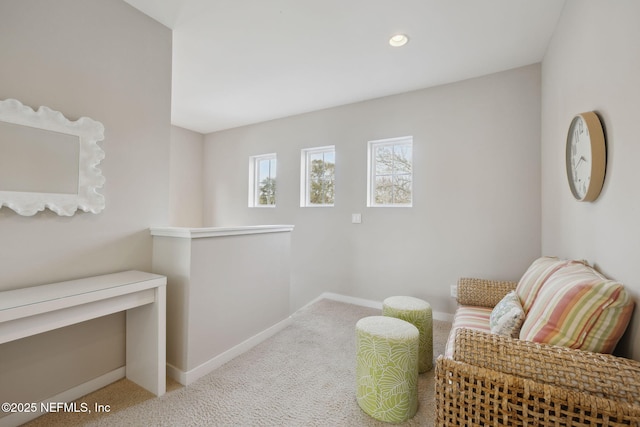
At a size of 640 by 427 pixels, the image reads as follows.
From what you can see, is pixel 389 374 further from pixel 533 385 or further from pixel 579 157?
pixel 579 157

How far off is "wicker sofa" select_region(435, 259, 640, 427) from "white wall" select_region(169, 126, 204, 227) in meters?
4.38

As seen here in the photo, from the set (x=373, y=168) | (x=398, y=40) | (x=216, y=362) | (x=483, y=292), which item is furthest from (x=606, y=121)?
(x=216, y=362)

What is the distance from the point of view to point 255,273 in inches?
91.1

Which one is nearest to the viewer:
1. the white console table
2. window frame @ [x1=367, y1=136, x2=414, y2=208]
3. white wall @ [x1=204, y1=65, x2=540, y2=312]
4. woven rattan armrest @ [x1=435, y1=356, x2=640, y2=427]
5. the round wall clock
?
woven rattan armrest @ [x1=435, y1=356, x2=640, y2=427]

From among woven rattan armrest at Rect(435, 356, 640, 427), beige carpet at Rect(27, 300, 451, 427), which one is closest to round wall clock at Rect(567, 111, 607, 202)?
woven rattan armrest at Rect(435, 356, 640, 427)

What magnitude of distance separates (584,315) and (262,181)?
3910mm

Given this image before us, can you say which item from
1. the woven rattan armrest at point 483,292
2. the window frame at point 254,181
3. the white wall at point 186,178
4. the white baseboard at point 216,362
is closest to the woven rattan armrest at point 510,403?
the woven rattan armrest at point 483,292

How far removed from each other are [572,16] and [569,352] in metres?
2.00

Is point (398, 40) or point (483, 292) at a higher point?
point (398, 40)

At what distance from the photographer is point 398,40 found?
219 centimetres

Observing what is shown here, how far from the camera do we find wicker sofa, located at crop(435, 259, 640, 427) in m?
0.82

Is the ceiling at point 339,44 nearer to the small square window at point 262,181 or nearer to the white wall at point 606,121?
the white wall at point 606,121

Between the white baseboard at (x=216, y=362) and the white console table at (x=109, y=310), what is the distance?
0.14 meters

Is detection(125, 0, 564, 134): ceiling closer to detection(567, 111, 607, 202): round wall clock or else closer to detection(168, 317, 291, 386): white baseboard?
detection(567, 111, 607, 202): round wall clock
